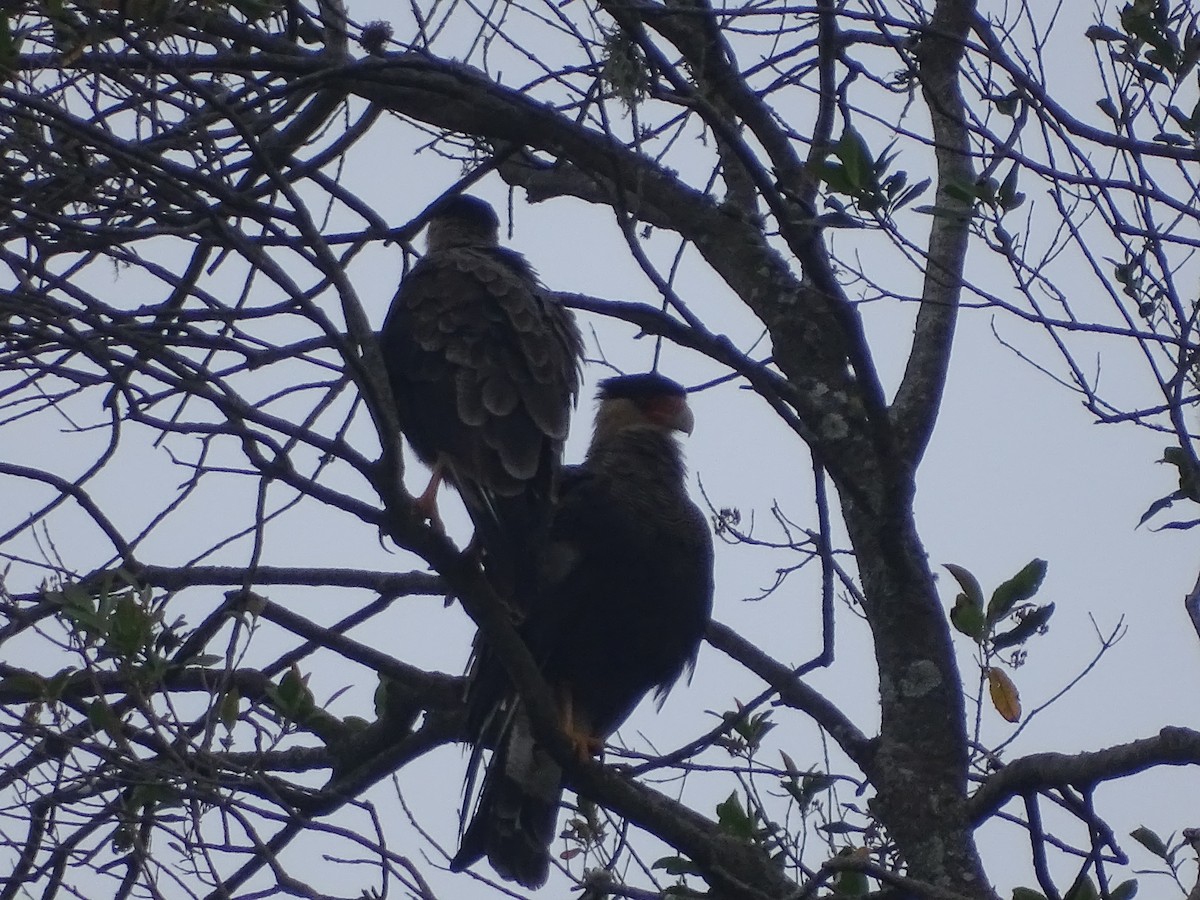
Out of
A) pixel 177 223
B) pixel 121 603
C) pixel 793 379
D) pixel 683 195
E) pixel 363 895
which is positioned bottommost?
pixel 363 895

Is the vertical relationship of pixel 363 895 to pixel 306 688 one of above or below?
below

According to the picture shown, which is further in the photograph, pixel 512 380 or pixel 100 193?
pixel 512 380

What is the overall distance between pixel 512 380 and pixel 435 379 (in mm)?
216

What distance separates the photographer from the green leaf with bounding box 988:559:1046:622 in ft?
11.6

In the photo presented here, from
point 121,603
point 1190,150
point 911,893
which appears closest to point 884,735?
point 911,893

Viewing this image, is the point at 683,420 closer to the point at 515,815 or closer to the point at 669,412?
the point at 669,412

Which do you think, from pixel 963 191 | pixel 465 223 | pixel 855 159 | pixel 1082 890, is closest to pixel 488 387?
pixel 855 159

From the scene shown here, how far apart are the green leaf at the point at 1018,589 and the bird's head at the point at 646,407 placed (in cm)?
172

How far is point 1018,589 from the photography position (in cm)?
354

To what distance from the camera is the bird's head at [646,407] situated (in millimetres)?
5086

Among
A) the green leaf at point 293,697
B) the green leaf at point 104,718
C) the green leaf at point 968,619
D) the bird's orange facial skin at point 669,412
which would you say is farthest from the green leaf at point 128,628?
the bird's orange facial skin at point 669,412

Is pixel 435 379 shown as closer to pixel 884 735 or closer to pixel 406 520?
pixel 406 520

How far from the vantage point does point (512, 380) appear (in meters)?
4.35

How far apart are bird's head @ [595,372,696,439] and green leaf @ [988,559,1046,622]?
172 cm
